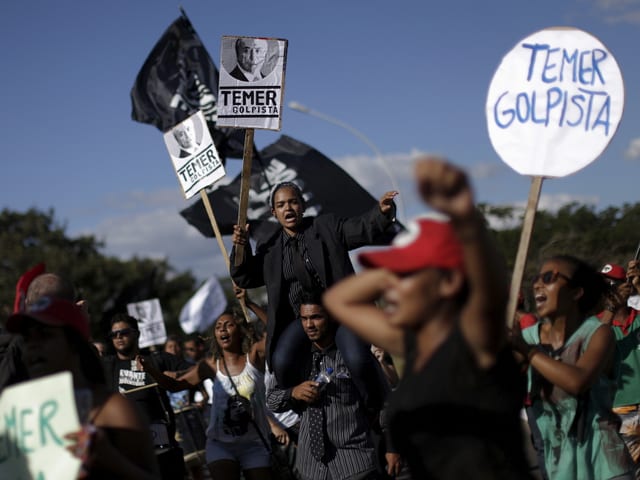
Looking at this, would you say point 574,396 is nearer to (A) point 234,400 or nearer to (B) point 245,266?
(B) point 245,266

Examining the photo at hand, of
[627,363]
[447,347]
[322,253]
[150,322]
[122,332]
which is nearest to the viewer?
[447,347]

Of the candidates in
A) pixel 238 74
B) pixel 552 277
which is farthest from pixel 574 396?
pixel 238 74

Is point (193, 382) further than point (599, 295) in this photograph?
Yes

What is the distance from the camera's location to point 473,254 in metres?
2.50

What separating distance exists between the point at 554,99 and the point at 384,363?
462 centimetres

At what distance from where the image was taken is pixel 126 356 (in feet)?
→ 25.8

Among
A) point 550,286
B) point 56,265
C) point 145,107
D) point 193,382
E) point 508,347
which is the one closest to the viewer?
point 508,347

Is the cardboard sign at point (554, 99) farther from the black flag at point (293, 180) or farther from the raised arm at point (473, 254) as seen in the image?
the black flag at point (293, 180)

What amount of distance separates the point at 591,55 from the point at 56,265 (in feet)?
161

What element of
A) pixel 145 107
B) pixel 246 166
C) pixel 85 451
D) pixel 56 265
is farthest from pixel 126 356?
pixel 56 265

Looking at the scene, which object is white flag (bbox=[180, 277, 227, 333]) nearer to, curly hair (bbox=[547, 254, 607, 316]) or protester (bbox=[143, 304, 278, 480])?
protester (bbox=[143, 304, 278, 480])

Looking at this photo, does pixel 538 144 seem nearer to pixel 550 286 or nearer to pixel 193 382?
pixel 550 286

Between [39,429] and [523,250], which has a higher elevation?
[523,250]

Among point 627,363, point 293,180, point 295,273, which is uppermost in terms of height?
point 295,273
